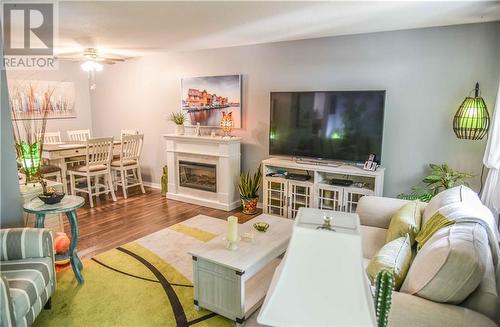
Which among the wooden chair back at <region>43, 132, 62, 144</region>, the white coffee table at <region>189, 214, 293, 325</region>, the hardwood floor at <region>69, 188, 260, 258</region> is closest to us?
the white coffee table at <region>189, 214, 293, 325</region>

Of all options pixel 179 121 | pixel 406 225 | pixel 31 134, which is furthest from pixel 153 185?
pixel 406 225

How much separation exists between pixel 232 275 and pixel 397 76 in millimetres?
2998

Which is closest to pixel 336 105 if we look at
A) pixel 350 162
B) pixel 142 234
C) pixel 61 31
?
pixel 350 162

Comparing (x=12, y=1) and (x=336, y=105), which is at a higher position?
(x=12, y=1)

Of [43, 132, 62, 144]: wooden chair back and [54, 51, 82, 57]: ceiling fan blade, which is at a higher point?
[54, 51, 82, 57]: ceiling fan blade

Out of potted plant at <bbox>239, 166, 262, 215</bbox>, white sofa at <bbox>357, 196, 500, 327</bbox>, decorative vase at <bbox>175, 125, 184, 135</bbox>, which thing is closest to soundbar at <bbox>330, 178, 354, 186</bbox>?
potted plant at <bbox>239, 166, 262, 215</bbox>

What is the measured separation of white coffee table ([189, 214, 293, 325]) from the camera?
2.17 m

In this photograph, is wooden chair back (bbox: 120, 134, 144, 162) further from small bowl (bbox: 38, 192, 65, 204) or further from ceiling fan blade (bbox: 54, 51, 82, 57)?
small bowl (bbox: 38, 192, 65, 204)

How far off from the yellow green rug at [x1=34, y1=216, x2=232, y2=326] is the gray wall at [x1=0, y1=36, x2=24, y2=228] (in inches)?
26.2

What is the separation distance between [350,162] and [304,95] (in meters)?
1.03

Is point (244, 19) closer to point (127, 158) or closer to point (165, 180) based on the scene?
point (165, 180)

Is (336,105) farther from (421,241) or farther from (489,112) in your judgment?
(421,241)

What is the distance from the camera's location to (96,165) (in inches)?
203

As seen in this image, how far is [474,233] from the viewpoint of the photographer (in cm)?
158
